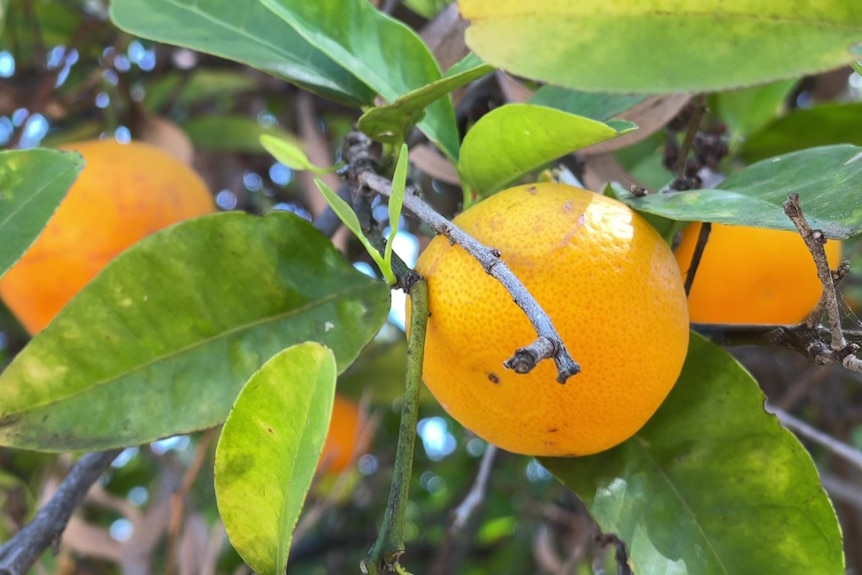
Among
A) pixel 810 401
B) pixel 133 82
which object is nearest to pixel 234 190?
pixel 133 82

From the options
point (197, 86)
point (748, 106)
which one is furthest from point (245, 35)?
point (197, 86)

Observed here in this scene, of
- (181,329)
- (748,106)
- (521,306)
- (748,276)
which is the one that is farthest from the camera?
(748,106)

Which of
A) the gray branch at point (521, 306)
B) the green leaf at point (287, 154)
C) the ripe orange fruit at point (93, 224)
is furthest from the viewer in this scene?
the ripe orange fruit at point (93, 224)

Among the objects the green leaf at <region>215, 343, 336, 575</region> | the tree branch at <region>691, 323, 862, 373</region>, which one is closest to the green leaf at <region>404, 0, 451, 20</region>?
the tree branch at <region>691, 323, 862, 373</region>

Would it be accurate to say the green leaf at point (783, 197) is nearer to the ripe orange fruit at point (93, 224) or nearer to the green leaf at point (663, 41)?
the green leaf at point (663, 41)

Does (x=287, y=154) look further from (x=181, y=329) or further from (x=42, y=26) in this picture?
(x=42, y=26)

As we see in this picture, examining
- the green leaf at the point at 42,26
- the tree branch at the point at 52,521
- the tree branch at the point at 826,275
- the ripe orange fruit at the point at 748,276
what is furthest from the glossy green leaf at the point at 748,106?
the green leaf at the point at 42,26

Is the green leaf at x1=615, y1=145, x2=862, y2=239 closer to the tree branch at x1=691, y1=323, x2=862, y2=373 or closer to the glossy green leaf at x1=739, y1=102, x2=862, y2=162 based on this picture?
the tree branch at x1=691, y1=323, x2=862, y2=373
